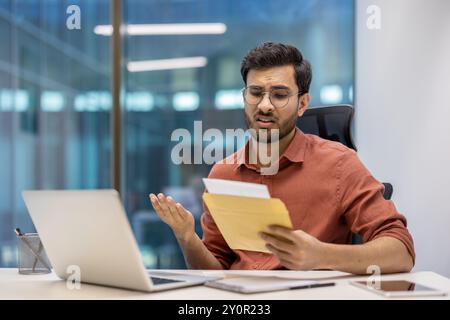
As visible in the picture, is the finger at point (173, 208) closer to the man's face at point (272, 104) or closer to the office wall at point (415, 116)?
the man's face at point (272, 104)

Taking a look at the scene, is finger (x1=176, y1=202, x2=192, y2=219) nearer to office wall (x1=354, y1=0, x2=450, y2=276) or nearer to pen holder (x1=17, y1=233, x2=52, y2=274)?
pen holder (x1=17, y1=233, x2=52, y2=274)

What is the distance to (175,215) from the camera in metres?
1.54

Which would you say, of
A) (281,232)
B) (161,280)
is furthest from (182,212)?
(281,232)

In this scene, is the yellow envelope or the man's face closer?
the yellow envelope

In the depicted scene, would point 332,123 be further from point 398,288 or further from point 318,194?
point 398,288

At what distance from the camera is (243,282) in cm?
122

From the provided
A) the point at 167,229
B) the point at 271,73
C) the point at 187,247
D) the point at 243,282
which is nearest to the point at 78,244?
the point at 243,282

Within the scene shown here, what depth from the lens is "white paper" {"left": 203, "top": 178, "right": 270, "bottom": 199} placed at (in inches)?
42.9

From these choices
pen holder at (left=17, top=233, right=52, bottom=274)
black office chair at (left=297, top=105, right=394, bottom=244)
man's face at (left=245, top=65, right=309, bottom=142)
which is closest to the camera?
pen holder at (left=17, top=233, right=52, bottom=274)

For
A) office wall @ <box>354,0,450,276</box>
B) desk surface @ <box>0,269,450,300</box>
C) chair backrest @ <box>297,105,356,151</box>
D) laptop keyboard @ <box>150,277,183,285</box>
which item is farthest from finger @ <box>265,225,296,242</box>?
office wall @ <box>354,0,450,276</box>

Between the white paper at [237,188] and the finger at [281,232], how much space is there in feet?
0.32

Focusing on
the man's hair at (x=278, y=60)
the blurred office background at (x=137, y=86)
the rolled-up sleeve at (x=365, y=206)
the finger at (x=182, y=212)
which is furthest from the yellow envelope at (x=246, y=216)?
the blurred office background at (x=137, y=86)
